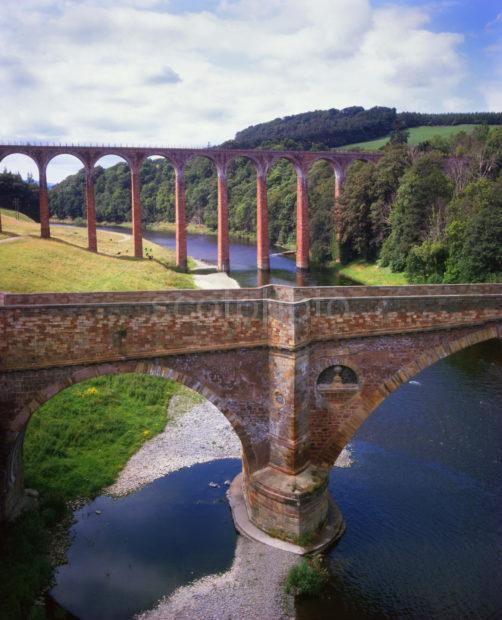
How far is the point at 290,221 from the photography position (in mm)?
72625

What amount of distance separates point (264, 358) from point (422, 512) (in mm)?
5977

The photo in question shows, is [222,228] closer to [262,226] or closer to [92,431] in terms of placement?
[262,226]

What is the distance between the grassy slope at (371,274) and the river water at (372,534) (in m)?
23.7

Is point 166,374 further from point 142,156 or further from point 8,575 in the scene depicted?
point 142,156

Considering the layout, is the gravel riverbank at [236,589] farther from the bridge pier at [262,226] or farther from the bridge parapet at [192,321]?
the bridge pier at [262,226]

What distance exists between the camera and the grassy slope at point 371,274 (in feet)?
138

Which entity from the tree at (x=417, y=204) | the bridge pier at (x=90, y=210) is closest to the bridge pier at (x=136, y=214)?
the bridge pier at (x=90, y=210)

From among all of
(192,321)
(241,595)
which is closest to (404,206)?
(192,321)

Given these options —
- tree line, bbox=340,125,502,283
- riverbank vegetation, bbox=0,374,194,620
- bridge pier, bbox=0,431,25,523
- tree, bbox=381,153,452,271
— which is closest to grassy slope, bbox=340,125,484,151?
tree line, bbox=340,125,502,283

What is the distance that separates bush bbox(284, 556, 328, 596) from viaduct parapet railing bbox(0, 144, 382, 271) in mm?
39333

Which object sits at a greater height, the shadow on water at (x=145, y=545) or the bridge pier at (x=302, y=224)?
the bridge pier at (x=302, y=224)

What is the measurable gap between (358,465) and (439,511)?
9.51ft

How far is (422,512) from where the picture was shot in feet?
45.9

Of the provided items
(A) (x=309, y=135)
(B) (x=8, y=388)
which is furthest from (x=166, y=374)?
(A) (x=309, y=135)
